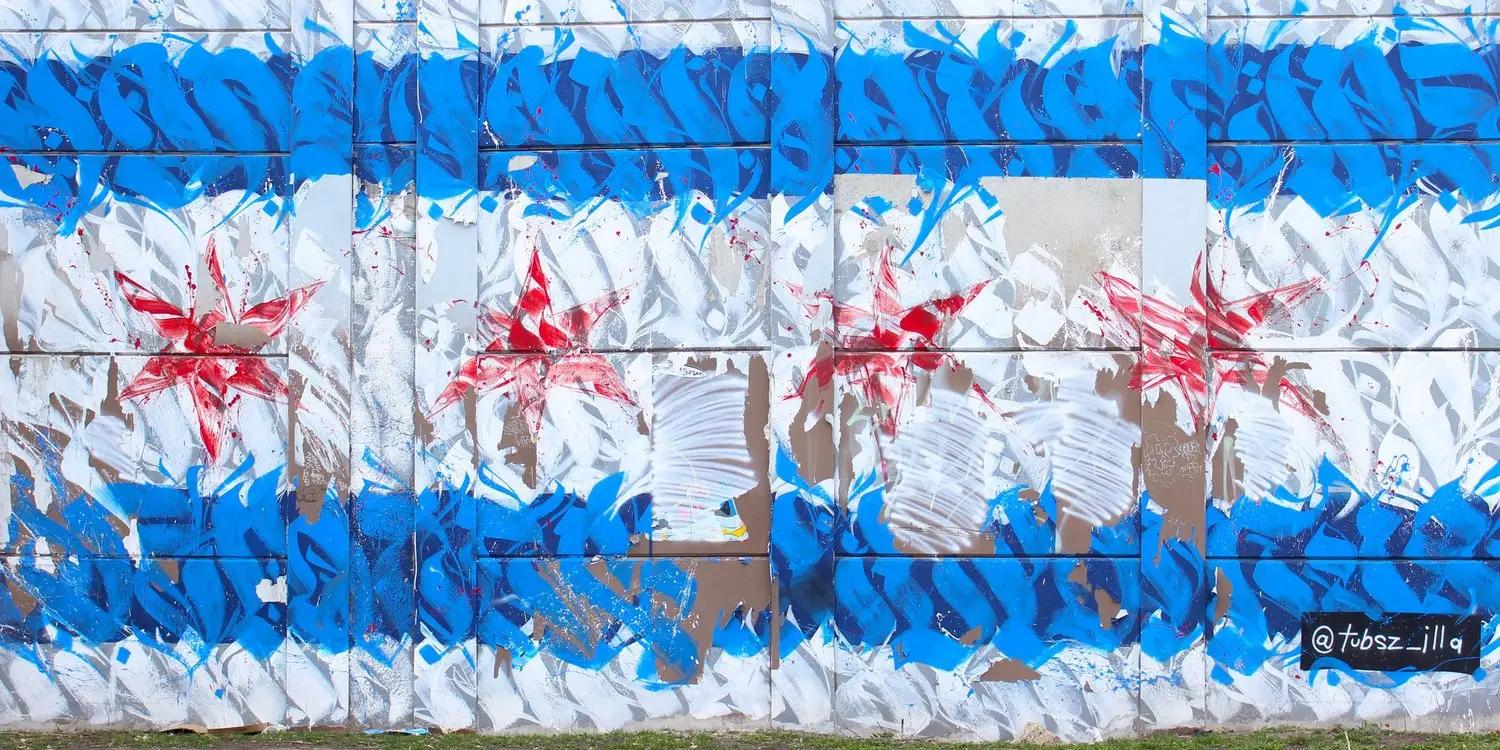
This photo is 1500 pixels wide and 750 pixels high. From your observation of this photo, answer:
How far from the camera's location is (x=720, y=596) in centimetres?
420

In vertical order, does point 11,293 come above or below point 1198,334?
above

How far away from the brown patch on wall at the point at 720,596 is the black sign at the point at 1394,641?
2097mm

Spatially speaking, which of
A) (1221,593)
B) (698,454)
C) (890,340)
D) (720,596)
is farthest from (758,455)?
(1221,593)

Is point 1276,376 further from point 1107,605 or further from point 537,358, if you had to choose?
Answer: point 537,358

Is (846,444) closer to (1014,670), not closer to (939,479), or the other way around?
(939,479)

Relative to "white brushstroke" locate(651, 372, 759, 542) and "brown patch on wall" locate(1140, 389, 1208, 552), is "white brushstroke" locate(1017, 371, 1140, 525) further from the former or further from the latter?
"white brushstroke" locate(651, 372, 759, 542)

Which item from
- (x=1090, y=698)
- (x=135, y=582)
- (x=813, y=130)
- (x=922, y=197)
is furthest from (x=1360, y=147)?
(x=135, y=582)

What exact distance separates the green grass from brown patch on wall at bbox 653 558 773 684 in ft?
1.38

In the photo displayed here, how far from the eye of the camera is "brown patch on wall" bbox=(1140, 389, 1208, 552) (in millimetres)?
4094

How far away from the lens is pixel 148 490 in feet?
13.9

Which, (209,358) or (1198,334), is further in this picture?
(209,358)

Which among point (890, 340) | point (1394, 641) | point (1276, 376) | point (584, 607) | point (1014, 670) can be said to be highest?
point (890, 340)

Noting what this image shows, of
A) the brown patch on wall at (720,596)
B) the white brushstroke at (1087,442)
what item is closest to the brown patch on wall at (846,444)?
the brown patch on wall at (720,596)

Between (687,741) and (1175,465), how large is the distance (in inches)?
84.4
